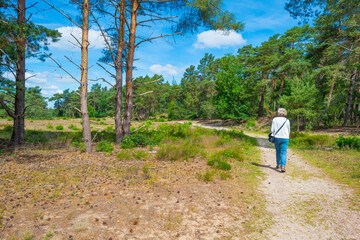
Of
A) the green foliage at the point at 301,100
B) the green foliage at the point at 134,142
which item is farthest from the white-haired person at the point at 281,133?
the green foliage at the point at 301,100

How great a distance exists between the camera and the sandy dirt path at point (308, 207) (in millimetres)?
2768

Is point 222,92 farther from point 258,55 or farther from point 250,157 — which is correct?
point 250,157

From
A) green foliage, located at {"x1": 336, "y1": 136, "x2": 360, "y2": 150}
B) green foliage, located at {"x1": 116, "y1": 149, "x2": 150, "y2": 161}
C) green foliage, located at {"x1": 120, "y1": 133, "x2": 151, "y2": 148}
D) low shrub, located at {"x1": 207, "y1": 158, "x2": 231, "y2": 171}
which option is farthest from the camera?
green foliage, located at {"x1": 120, "y1": 133, "x2": 151, "y2": 148}

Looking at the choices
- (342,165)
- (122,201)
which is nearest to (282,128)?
(342,165)

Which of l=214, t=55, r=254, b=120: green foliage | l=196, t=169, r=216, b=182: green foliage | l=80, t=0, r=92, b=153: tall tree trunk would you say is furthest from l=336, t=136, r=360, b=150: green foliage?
l=214, t=55, r=254, b=120: green foliage

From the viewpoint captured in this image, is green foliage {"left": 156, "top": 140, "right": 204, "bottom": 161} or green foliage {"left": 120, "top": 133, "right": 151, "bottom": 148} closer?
green foliage {"left": 156, "top": 140, "right": 204, "bottom": 161}

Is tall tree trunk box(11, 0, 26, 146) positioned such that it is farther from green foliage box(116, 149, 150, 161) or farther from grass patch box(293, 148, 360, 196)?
grass patch box(293, 148, 360, 196)

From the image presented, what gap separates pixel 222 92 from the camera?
29.0 meters

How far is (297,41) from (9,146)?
30.4 meters

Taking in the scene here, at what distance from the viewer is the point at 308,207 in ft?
11.7

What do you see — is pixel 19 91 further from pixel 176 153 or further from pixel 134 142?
pixel 176 153

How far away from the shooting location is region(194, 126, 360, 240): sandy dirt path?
2768 millimetres

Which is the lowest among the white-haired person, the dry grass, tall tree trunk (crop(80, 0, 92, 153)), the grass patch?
the dry grass

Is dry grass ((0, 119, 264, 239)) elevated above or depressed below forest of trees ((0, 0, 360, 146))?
below
